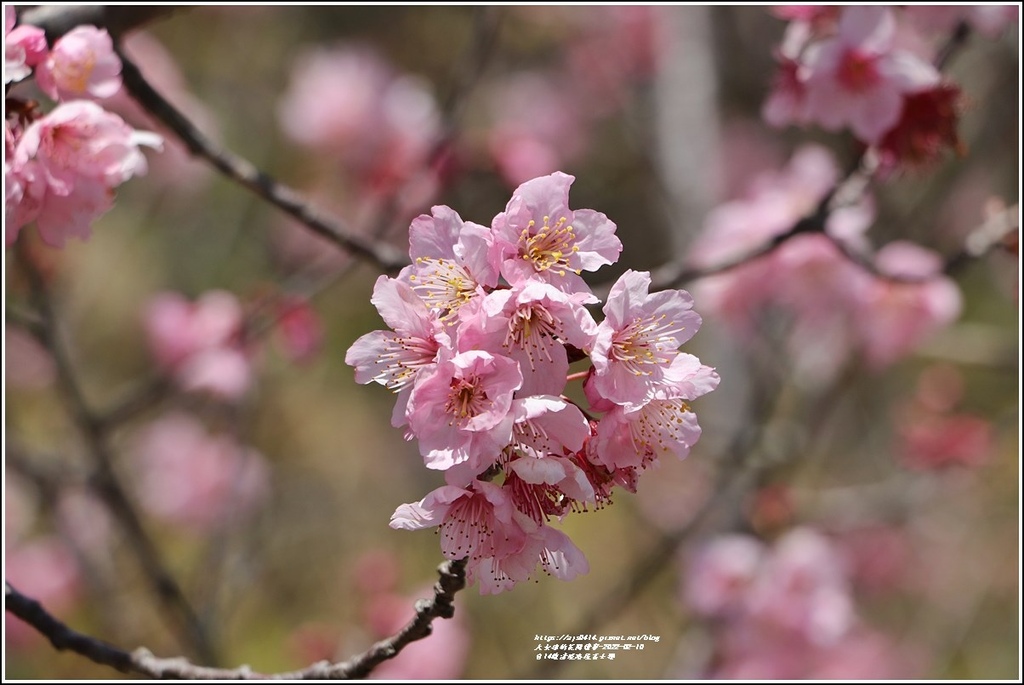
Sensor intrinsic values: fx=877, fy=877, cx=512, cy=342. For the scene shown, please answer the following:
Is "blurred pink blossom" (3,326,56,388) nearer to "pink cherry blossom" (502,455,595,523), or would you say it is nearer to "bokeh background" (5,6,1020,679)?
"bokeh background" (5,6,1020,679)

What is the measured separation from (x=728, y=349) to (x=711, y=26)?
1.27 metres

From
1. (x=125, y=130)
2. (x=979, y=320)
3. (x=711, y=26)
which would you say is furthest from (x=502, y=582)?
(x=979, y=320)

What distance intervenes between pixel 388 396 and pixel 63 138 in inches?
117

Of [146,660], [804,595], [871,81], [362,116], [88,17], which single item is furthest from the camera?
[362,116]

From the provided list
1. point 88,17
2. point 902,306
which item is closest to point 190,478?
point 88,17

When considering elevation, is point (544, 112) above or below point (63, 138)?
below

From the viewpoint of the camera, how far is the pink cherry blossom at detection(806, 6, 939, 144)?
4.19 ft

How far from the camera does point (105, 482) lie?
5.56 feet

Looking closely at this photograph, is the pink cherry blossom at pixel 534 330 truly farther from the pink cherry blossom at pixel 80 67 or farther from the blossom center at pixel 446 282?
the pink cherry blossom at pixel 80 67

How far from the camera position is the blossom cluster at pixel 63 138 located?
0.92 meters

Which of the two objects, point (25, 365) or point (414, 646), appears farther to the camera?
point (25, 365)

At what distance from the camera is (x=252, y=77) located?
3990 millimetres

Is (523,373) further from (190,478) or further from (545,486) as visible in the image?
(190,478)

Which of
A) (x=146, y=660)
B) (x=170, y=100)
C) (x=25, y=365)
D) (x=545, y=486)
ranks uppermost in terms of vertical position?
(x=170, y=100)
